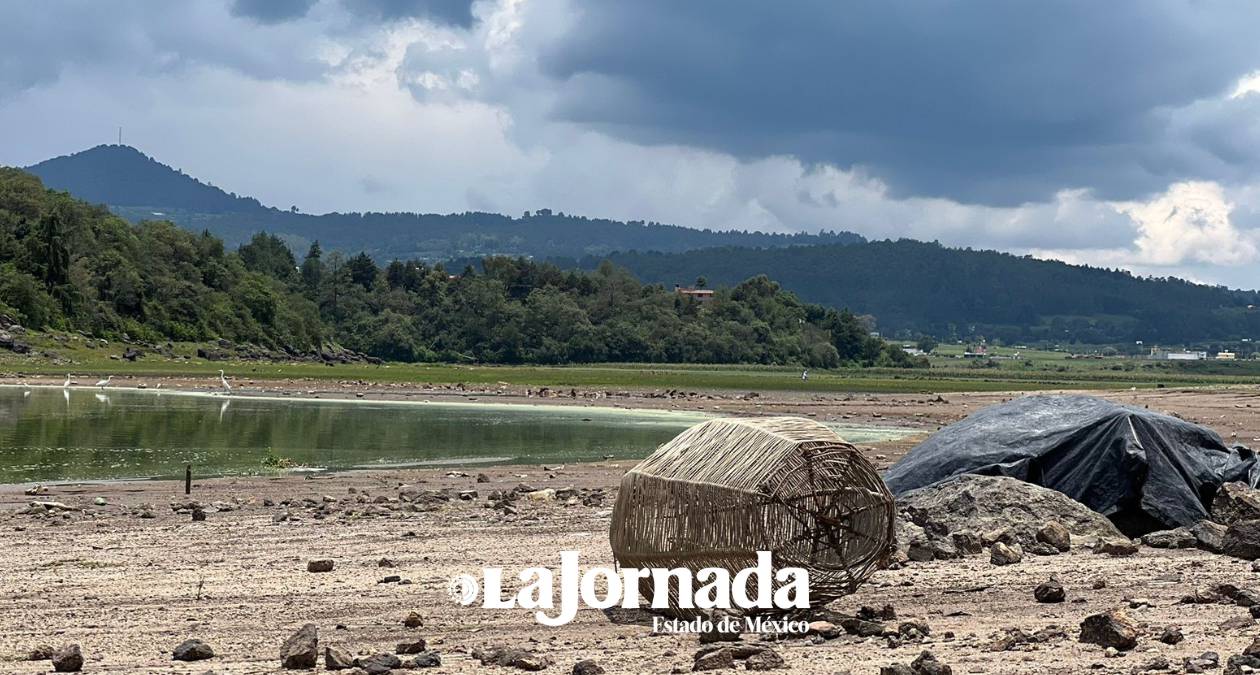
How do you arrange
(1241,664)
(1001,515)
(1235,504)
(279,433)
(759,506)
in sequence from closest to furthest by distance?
(1241,664)
(759,506)
(1235,504)
(1001,515)
(279,433)

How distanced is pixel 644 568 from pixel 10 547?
29.2ft

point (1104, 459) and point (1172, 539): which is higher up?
point (1104, 459)

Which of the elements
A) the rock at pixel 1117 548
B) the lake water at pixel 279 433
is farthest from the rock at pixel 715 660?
the lake water at pixel 279 433

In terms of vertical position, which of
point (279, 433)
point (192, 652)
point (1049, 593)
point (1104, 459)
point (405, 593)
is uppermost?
point (1104, 459)

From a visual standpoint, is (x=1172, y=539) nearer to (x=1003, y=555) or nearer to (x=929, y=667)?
(x=1003, y=555)

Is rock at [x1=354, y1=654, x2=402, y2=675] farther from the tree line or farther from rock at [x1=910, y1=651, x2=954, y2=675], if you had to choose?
the tree line

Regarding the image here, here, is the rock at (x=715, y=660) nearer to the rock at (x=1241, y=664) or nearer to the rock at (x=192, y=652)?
the rock at (x=1241, y=664)

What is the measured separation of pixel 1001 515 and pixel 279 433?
30.2 meters

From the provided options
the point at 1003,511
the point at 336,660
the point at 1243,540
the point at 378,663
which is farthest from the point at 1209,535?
the point at 336,660

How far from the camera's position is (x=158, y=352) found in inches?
3952

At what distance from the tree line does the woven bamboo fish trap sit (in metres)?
91.3

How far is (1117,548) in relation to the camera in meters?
15.3

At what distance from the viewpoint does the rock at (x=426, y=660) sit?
405 inches

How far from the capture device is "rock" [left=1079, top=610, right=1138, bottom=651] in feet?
34.0
